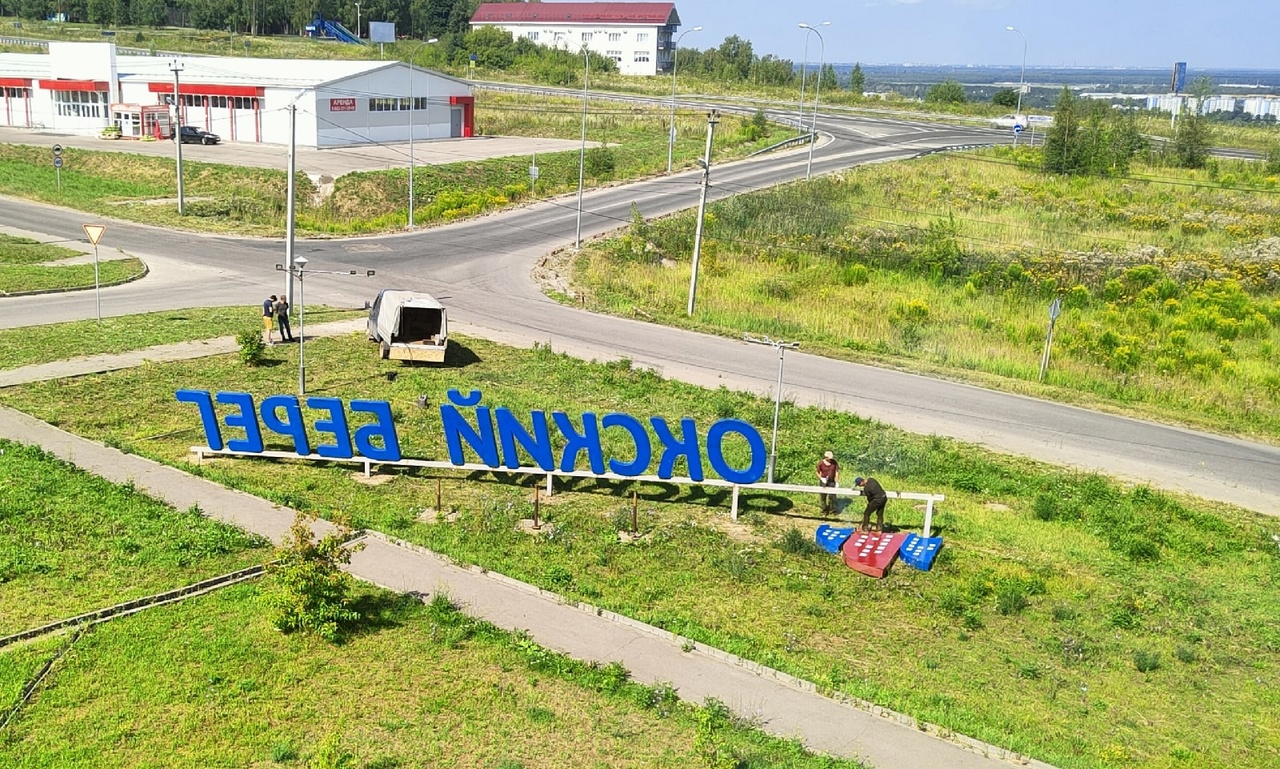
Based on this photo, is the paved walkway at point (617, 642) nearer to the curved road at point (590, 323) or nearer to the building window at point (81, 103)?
the curved road at point (590, 323)

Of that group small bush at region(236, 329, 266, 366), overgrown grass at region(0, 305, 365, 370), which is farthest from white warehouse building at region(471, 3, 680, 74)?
small bush at region(236, 329, 266, 366)

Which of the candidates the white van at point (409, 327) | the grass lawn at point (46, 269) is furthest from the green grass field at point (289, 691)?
the grass lawn at point (46, 269)

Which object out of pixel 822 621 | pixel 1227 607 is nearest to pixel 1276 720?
pixel 1227 607

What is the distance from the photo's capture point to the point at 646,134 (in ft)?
289

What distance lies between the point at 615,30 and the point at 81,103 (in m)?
88.2

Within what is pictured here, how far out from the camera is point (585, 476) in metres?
22.5

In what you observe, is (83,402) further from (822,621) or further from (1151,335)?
(1151,335)

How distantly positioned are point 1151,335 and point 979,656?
89.2 ft

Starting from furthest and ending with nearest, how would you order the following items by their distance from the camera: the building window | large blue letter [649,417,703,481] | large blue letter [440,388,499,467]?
the building window < large blue letter [440,388,499,467] < large blue letter [649,417,703,481]

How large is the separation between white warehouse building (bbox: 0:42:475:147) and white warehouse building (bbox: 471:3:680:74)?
74152 millimetres

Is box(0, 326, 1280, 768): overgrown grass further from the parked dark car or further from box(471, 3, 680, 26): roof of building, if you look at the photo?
box(471, 3, 680, 26): roof of building

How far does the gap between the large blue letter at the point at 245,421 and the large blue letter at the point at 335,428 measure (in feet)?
4.28

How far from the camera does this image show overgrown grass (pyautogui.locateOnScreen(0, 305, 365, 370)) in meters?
30.6

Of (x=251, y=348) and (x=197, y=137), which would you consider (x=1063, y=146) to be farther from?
(x=251, y=348)
